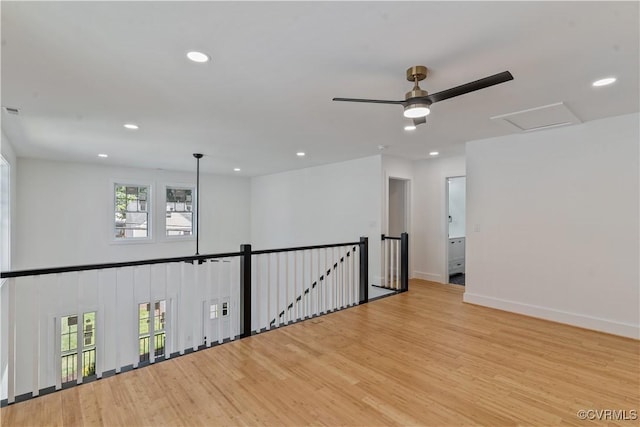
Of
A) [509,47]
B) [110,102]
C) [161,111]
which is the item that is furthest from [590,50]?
[110,102]

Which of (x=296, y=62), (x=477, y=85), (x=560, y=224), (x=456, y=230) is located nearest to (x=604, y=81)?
(x=477, y=85)

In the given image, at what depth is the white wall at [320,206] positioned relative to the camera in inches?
231

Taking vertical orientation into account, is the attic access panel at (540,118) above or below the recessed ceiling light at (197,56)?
below

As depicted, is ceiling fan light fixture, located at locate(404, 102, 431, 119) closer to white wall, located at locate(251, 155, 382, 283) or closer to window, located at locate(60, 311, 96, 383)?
white wall, located at locate(251, 155, 382, 283)

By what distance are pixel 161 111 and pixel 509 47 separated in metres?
3.31

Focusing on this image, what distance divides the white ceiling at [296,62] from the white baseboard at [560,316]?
2414 millimetres

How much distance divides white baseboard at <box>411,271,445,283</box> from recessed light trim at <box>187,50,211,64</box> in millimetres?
5715

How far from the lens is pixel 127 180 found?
23.6ft

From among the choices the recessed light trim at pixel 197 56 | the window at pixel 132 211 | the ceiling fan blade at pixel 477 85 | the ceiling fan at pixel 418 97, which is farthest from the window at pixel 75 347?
the ceiling fan blade at pixel 477 85

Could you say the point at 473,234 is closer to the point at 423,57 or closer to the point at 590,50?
the point at 590,50

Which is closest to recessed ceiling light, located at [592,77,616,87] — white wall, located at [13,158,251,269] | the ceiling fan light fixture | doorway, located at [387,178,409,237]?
the ceiling fan light fixture

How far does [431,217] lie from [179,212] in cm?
626

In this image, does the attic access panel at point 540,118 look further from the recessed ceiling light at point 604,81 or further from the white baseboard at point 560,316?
the white baseboard at point 560,316

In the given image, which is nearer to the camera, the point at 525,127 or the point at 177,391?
the point at 177,391
